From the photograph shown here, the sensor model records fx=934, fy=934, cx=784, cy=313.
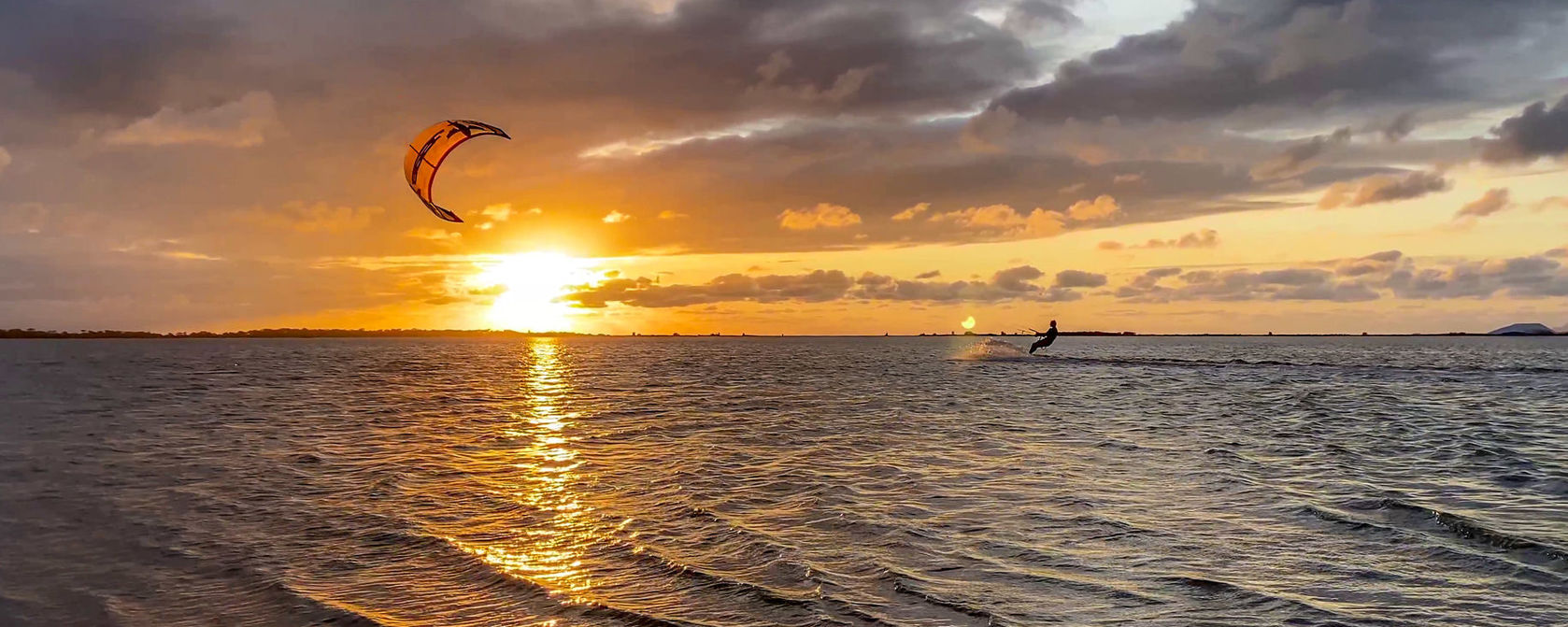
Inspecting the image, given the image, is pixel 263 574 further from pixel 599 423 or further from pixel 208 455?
pixel 599 423

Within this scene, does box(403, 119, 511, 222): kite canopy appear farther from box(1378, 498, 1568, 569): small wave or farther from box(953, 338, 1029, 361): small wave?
box(953, 338, 1029, 361): small wave

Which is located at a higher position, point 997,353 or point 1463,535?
point 997,353

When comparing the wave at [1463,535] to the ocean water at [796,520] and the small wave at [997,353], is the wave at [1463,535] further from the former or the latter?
the small wave at [997,353]

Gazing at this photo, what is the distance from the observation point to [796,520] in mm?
17547

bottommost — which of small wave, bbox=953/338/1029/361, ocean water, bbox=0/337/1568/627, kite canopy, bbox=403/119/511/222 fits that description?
ocean water, bbox=0/337/1568/627

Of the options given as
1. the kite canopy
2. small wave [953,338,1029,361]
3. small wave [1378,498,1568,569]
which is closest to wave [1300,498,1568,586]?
small wave [1378,498,1568,569]

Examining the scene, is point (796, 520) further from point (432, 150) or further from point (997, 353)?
point (997, 353)

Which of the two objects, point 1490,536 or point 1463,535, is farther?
point 1463,535

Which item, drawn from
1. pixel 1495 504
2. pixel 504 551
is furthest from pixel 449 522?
pixel 1495 504

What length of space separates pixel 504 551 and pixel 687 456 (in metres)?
12.0

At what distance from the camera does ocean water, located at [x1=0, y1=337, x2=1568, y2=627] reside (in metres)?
12.3

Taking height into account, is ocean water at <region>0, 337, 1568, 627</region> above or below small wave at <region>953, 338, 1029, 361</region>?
below

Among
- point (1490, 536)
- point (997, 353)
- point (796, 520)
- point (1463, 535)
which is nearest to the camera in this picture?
point (1490, 536)

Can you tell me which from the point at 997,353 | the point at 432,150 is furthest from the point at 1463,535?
the point at 997,353
